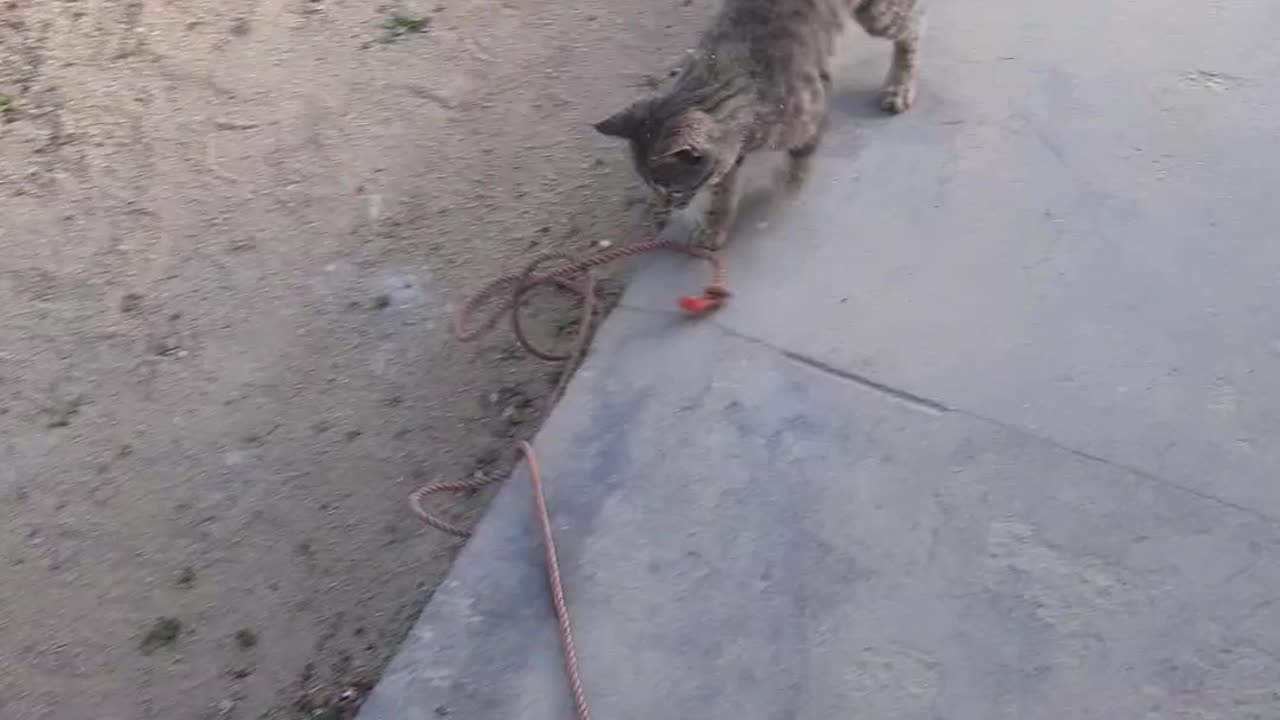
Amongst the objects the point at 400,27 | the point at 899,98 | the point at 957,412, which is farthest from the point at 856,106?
the point at 400,27

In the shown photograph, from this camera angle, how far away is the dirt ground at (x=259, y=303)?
2.85 meters

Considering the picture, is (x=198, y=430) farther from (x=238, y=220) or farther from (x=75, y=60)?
(x=75, y=60)

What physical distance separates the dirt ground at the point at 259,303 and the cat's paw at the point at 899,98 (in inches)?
31.9

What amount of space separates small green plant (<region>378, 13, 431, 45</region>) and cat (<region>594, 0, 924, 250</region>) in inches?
59.9

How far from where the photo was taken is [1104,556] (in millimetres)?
2348

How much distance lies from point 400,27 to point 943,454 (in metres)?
2.75

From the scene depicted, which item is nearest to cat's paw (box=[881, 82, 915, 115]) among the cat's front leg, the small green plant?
the cat's front leg

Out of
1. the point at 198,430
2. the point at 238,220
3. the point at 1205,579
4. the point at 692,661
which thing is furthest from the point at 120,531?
the point at 1205,579

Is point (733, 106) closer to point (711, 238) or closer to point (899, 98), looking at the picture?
point (711, 238)

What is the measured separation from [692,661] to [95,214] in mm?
2709

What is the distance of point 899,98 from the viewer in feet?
10.9

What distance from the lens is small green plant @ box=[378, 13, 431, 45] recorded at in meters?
4.16

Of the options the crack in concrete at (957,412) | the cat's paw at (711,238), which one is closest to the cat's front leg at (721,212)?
the cat's paw at (711,238)

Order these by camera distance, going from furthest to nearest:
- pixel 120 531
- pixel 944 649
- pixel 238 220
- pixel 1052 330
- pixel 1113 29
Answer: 1. pixel 238 220
2. pixel 1113 29
3. pixel 120 531
4. pixel 1052 330
5. pixel 944 649
